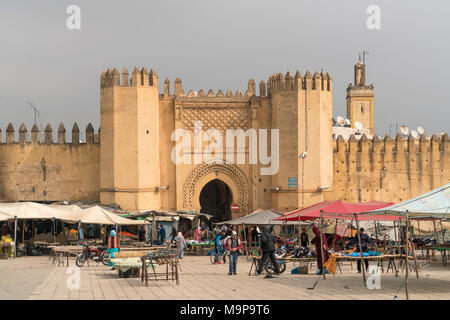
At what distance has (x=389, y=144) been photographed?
2642cm

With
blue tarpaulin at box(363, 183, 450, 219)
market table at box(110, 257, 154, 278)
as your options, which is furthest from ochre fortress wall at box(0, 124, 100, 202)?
blue tarpaulin at box(363, 183, 450, 219)

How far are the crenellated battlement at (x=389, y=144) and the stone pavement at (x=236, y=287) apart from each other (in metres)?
11.0

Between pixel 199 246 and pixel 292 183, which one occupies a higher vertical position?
pixel 292 183

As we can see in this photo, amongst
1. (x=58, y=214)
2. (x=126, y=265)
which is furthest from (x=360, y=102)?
(x=126, y=265)

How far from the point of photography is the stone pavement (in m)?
10.9

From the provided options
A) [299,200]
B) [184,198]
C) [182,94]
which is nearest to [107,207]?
[184,198]

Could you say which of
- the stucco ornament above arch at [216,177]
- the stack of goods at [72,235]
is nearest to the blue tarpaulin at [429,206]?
the stack of goods at [72,235]

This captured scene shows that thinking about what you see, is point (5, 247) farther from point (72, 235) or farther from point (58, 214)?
point (72, 235)

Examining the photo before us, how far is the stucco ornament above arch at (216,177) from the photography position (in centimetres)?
2503

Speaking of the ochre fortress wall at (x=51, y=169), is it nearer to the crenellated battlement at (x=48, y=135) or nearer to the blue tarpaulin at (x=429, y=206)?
the crenellated battlement at (x=48, y=135)

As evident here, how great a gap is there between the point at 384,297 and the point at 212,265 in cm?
744

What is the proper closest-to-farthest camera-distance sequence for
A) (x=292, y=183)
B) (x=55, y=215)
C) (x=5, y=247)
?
(x=5, y=247)
(x=55, y=215)
(x=292, y=183)

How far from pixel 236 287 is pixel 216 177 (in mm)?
13195
